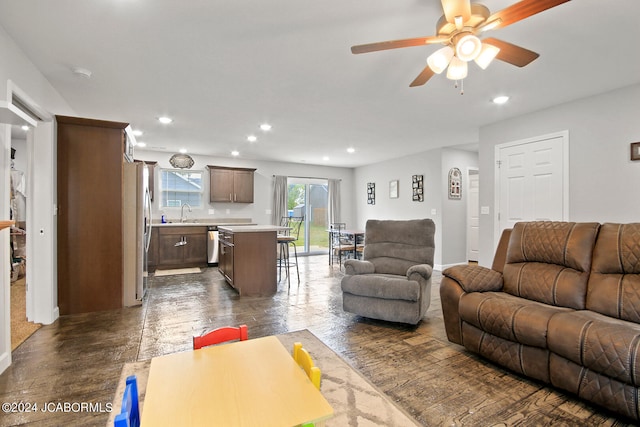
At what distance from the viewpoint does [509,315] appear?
2.08 m

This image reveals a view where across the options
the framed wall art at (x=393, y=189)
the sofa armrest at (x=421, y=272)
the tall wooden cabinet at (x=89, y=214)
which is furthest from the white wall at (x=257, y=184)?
the sofa armrest at (x=421, y=272)

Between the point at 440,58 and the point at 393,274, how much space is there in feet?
7.29

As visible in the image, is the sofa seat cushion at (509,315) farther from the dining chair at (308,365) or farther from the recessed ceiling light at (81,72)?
the recessed ceiling light at (81,72)

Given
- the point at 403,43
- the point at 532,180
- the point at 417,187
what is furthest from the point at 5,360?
the point at 417,187

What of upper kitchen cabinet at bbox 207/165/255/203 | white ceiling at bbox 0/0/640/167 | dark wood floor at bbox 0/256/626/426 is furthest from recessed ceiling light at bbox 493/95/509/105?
upper kitchen cabinet at bbox 207/165/255/203

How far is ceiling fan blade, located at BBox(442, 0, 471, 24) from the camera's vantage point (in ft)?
5.19

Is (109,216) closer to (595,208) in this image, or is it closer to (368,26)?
(368,26)

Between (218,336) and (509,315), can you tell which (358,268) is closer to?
(509,315)

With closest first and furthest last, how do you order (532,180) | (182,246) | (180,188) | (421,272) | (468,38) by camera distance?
(468,38) → (421,272) → (532,180) → (182,246) → (180,188)

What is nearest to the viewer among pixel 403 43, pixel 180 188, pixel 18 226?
pixel 403 43

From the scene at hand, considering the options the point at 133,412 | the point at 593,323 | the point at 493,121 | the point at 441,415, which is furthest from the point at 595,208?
the point at 133,412

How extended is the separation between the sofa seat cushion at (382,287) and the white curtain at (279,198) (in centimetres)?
461

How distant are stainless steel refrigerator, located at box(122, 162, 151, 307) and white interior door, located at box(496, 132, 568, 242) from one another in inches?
187

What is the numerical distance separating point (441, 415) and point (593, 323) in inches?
41.1
